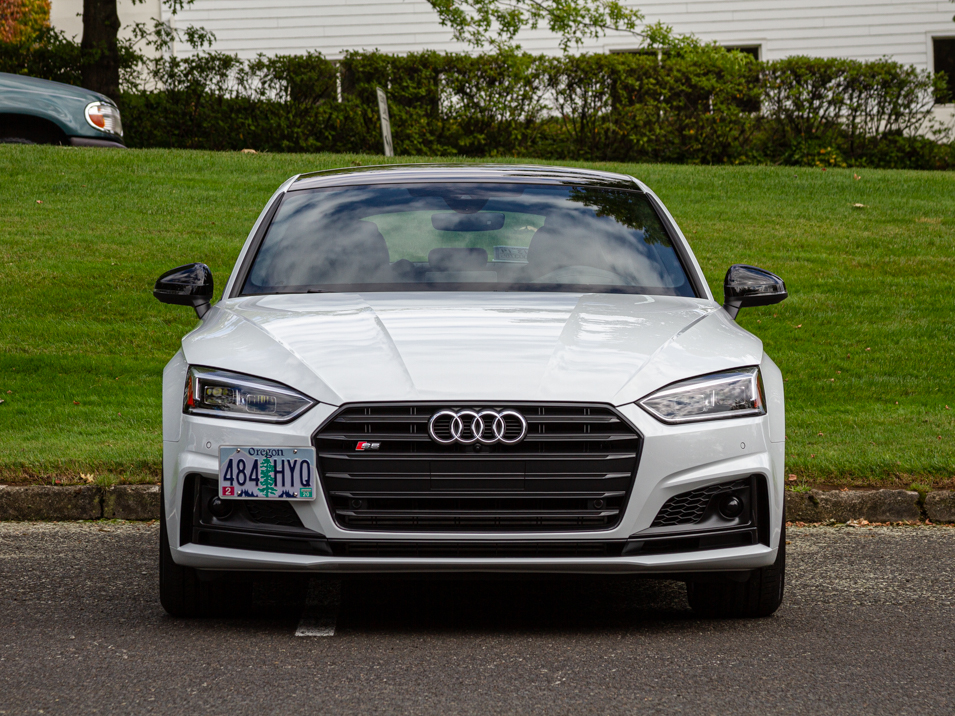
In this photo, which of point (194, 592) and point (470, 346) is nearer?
A: point (470, 346)

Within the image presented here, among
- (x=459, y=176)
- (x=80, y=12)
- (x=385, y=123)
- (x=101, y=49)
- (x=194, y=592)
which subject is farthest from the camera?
(x=80, y=12)

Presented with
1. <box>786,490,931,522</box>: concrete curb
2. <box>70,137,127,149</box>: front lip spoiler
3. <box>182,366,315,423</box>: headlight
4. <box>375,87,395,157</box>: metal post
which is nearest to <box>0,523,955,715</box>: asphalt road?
<box>182,366,315,423</box>: headlight

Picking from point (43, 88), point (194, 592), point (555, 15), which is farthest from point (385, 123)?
point (194, 592)

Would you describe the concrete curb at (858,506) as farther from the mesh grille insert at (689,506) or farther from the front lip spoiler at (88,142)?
the front lip spoiler at (88,142)

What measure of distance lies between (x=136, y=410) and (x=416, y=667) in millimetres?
4673

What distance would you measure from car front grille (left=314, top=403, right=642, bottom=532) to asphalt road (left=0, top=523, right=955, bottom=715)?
43 cm

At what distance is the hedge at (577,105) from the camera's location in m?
17.4

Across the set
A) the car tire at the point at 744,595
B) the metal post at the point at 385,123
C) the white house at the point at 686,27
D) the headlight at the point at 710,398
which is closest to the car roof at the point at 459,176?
the headlight at the point at 710,398

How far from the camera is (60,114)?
14219 millimetres

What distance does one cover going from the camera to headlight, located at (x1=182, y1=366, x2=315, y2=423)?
3846 mm

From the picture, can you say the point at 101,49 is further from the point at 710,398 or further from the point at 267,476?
the point at 710,398

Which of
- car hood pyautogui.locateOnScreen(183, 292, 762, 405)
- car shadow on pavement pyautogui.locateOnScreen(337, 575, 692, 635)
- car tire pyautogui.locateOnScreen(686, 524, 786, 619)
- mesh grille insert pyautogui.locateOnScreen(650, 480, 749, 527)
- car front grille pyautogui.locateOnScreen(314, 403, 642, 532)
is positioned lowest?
car shadow on pavement pyautogui.locateOnScreen(337, 575, 692, 635)

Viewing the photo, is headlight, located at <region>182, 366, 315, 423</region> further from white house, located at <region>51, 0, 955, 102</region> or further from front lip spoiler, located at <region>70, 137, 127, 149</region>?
white house, located at <region>51, 0, 955, 102</region>

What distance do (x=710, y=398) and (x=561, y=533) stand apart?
2.11ft
